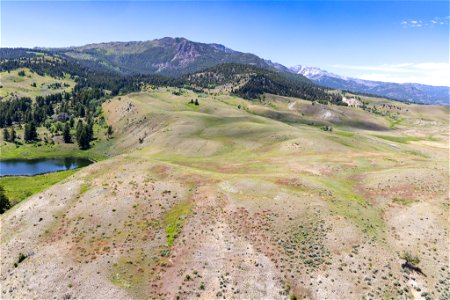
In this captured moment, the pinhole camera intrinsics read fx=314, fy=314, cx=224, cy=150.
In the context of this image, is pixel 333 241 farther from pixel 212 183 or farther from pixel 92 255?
pixel 92 255

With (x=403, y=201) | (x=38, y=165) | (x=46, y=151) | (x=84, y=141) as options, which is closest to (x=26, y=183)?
(x=38, y=165)

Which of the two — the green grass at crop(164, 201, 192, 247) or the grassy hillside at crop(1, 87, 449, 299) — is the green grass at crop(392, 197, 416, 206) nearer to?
the grassy hillside at crop(1, 87, 449, 299)

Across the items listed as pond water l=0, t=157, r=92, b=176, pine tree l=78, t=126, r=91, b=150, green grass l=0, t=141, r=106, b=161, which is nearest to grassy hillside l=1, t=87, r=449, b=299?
pond water l=0, t=157, r=92, b=176

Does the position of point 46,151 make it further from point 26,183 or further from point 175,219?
point 175,219

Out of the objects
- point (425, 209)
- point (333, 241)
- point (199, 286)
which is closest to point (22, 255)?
point (199, 286)

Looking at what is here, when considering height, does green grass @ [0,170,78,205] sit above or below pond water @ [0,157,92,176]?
above
